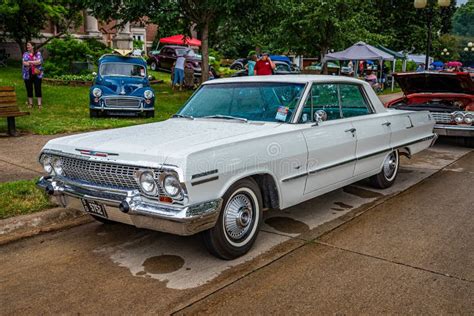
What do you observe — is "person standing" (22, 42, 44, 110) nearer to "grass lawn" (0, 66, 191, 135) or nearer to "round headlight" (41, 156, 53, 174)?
"grass lawn" (0, 66, 191, 135)

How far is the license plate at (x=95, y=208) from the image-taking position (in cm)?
400

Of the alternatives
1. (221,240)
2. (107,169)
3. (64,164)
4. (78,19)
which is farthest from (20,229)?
(78,19)

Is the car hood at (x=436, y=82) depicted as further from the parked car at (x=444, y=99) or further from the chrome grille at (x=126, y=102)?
the chrome grille at (x=126, y=102)

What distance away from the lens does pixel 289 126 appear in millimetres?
4688

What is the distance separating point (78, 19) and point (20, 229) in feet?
76.5

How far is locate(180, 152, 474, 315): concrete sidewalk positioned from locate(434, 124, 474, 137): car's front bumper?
14.3 ft

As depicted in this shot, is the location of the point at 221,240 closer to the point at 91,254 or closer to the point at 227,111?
the point at 91,254

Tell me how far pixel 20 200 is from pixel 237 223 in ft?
9.06

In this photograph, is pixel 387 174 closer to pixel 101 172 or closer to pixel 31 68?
pixel 101 172

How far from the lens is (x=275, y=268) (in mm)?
3945

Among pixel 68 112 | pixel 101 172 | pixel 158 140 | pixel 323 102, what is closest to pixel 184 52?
pixel 68 112

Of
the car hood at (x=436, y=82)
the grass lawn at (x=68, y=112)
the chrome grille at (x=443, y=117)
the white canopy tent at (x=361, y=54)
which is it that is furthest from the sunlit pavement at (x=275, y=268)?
the white canopy tent at (x=361, y=54)

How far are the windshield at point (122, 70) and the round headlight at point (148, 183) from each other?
33.3 feet

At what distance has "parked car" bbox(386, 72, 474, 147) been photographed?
369 inches
